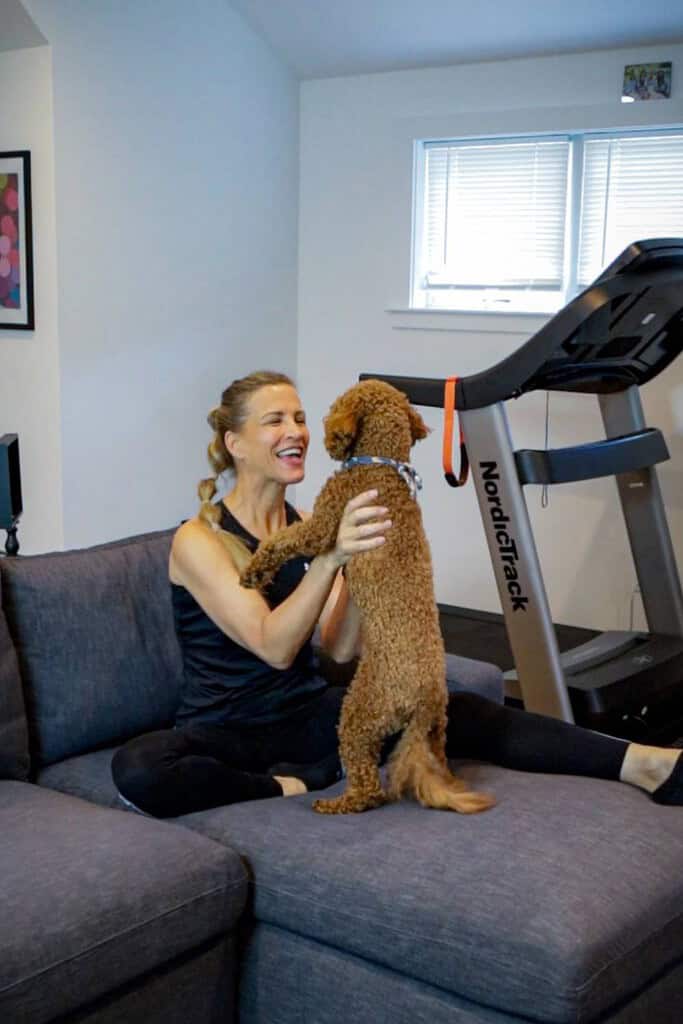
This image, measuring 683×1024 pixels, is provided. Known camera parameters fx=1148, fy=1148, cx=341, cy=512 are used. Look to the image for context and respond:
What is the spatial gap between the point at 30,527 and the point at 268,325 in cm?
145

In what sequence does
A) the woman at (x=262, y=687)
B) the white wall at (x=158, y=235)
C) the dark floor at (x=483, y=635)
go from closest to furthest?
the woman at (x=262, y=687) < the white wall at (x=158, y=235) < the dark floor at (x=483, y=635)

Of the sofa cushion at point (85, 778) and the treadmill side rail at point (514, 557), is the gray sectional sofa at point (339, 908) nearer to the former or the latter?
the sofa cushion at point (85, 778)

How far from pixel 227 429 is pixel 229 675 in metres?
0.48

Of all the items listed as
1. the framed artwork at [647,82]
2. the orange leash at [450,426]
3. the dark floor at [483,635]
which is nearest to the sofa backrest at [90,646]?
the orange leash at [450,426]

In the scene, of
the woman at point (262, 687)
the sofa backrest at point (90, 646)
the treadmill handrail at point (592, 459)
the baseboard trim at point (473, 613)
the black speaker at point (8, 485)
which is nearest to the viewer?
the woman at point (262, 687)

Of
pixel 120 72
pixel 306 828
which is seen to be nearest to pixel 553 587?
pixel 120 72

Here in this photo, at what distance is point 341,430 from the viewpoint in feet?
6.07

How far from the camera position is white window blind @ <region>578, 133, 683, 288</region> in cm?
420

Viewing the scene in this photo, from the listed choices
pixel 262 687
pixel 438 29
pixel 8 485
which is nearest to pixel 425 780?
pixel 262 687

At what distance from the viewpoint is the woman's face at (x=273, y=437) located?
218 cm

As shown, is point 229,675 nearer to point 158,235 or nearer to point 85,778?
→ point 85,778

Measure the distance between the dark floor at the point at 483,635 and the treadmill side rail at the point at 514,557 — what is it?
3.01ft

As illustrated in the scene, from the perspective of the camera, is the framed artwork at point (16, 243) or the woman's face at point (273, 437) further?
the framed artwork at point (16, 243)

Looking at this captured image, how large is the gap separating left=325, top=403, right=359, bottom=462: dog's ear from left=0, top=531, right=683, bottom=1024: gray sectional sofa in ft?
2.02
